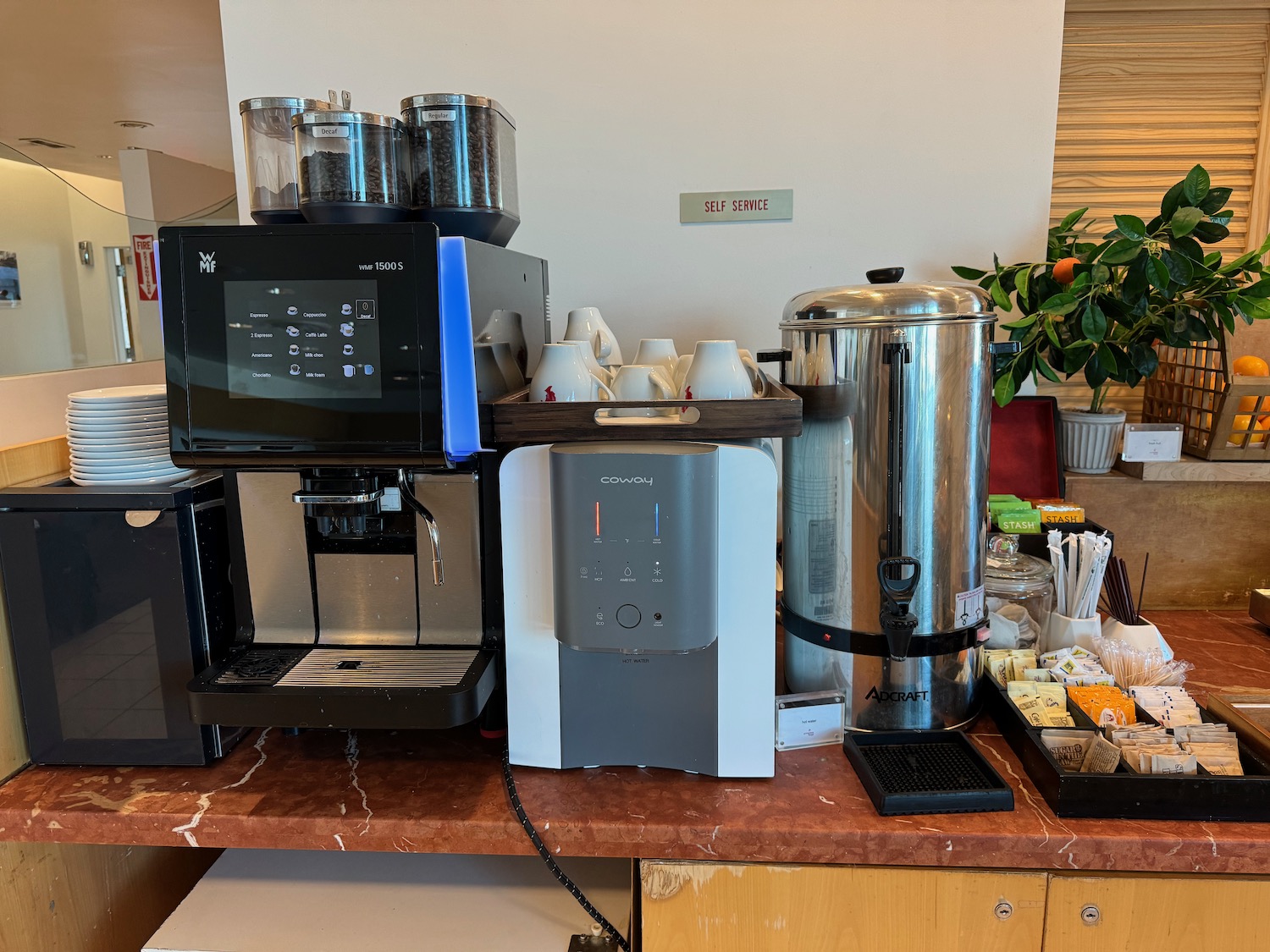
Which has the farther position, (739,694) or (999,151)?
(999,151)

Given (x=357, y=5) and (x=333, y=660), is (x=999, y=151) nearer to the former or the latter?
(x=357, y=5)

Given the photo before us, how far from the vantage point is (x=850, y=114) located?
1.55m

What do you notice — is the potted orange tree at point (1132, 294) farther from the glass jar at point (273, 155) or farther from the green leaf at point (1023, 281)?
the glass jar at point (273, 155)

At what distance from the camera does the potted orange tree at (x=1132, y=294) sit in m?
1.35

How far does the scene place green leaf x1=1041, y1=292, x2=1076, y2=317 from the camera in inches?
53.4

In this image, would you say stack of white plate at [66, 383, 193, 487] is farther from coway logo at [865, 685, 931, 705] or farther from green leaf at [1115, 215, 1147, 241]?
green leaf at [1115, 215, 1147, 241]

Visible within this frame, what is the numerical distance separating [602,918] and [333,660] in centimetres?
46

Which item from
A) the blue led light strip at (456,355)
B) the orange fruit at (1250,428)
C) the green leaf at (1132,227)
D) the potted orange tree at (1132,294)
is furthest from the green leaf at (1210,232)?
the blue led light strip at (456,355)

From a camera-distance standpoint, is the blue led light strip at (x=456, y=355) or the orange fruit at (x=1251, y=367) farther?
the orange fruit at (x=1251, y=367)

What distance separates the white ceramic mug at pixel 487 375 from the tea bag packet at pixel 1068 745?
0.77 metres

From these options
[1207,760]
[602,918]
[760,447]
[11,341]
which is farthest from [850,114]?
[11,341]

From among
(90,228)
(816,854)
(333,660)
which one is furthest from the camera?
(90,228)

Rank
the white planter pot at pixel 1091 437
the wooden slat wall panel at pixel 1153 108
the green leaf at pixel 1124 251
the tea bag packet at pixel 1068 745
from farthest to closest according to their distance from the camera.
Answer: the wooden slat wall panel at pixel 1153 108
the white planter pot at pixel 1091 437
the green leaf at pixel 1124 251
the tea bag packet at pixel 1068 745

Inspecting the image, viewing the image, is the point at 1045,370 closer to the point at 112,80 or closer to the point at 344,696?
the point at 344,696
